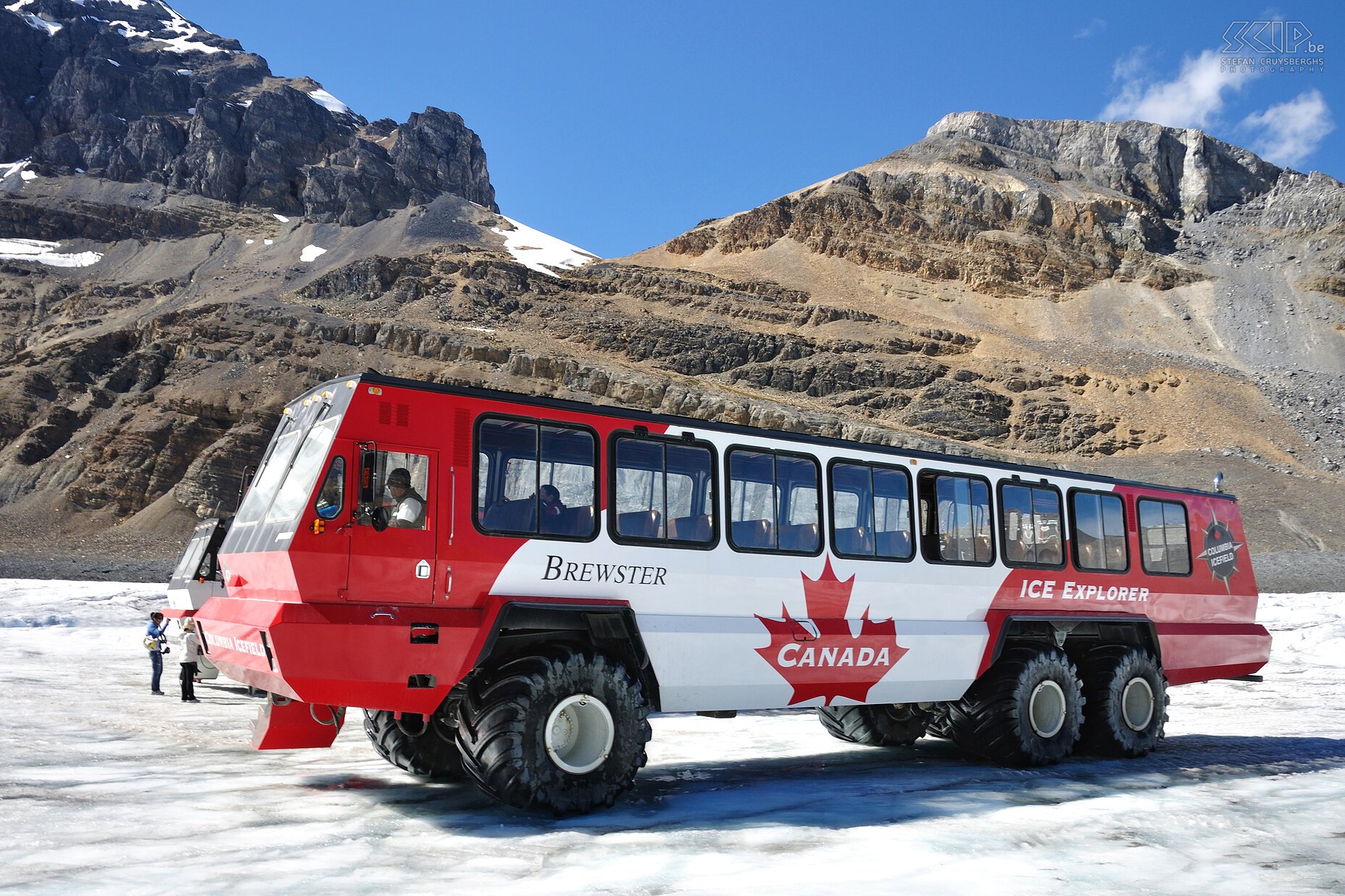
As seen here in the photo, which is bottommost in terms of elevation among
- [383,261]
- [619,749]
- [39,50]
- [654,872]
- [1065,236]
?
[654,872]

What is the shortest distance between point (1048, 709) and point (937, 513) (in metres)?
2.53

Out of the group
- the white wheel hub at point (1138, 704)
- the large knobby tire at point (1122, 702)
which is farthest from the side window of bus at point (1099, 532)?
the white wheel hub at point (1138, 704)

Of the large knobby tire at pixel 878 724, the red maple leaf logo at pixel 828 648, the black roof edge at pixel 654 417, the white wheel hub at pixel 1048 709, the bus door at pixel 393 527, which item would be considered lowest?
the large knobby tire at pixel 878 724

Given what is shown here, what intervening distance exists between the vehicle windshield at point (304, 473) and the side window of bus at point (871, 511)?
4.75m

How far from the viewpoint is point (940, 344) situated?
9144cm

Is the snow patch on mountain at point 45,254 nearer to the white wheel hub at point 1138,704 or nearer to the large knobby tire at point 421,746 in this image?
the large knobby tire at point 421,746

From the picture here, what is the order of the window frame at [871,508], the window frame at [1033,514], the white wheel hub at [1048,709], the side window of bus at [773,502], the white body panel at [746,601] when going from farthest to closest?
the window frame at [1033,514] → the white wheel hub at [1048,709] → the window frame at [871,508] → the side window of bus at [773,502] → the white body panel at [746,601]

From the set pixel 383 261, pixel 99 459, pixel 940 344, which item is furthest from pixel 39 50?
pixel 940 344

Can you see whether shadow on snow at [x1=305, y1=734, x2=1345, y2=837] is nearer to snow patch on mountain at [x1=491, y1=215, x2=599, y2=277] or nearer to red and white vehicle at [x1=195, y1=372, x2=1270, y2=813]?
red and white vehicle at [x1=195, y1=372, x2=1270, y2=813]

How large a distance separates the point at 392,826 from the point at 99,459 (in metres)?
67.8

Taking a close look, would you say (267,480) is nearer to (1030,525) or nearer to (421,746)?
(421,746)

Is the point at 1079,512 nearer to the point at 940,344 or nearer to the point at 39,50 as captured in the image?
the point at 940,344

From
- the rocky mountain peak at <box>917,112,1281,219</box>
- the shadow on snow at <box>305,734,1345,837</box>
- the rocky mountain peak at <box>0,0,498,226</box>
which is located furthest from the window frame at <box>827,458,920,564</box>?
the rocky mountain peak at <box>917,112,1281,219</box>

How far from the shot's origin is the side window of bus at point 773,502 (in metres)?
9.30
